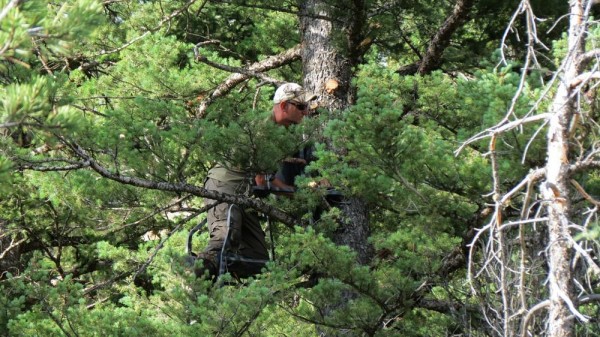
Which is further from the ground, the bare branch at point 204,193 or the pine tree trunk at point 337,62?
the pine tree trunk at point 337,62

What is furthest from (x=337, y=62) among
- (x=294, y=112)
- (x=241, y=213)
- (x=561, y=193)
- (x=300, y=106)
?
(x=561, y=193)

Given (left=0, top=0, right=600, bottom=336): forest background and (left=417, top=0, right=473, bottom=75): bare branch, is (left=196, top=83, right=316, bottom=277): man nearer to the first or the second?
(left=0, top=0, right=600, bottom=336): forest background

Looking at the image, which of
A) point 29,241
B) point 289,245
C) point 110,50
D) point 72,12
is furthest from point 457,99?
point 29,241

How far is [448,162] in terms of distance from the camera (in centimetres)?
673

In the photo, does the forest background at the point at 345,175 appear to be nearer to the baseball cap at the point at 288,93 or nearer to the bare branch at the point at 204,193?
the bare branch at the point at 204,193

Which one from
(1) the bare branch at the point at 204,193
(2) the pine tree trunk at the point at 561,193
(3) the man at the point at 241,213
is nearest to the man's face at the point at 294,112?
(3) the man at the point at 241,213

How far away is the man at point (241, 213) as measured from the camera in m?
7.76

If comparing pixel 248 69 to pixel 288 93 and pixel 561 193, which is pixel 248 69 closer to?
pixel 288 93

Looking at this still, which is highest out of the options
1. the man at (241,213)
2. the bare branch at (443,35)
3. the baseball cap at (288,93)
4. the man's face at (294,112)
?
the bare branch at (443,35)

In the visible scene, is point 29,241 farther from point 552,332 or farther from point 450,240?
point 552,332

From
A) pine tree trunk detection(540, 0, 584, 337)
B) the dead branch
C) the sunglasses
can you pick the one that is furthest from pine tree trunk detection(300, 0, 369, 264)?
pine tree trunk detection(540, 0, 584, 337)

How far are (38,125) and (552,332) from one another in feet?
7.92

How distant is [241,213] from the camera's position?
7.88 meters

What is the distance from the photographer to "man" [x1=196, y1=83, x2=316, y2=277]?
7762mm
